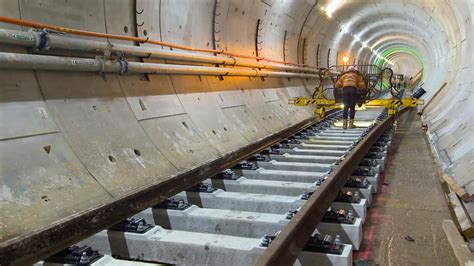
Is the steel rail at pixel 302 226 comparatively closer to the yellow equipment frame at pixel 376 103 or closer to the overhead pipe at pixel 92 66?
the overhead pipe at pixel 92 66

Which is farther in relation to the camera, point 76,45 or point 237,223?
point 76,45

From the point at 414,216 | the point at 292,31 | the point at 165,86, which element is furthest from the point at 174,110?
the point at 292,31

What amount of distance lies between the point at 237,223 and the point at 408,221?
168cm

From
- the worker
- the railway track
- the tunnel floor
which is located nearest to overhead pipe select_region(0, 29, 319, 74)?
the railway track

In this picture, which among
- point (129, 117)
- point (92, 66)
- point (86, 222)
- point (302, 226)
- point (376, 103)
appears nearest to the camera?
point (302, 226)

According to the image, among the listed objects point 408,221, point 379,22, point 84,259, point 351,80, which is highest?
point 379,22

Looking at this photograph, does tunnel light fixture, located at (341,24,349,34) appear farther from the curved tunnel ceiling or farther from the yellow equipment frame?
the yellow equipment frame

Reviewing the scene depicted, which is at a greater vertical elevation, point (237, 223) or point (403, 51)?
point (403, 51)

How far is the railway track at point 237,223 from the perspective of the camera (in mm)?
2877

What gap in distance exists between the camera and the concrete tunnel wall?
12.6ft

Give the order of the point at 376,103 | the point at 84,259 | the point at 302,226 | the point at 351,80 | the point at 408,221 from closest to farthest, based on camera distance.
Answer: the point at 84,259 < the point at 302,226 < the point at 408,221 < the point at 351,80 < the point at 376,103

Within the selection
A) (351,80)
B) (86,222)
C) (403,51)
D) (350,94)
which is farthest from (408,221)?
(403,51)

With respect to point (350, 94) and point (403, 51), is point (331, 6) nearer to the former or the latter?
point (350, 94)

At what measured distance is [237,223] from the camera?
344cm
